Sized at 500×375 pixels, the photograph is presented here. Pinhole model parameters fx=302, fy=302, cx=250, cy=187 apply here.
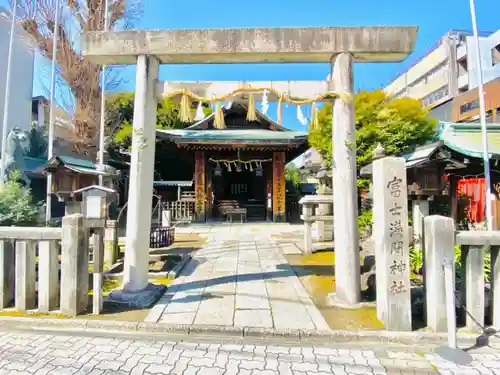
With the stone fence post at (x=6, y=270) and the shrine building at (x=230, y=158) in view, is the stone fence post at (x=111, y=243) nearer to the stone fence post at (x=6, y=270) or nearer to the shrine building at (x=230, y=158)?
the stone fence post at (x=6, y=270)

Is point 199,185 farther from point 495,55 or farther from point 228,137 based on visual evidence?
point 495,55

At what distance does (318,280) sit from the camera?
19.9 feet

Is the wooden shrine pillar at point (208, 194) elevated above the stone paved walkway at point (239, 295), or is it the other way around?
the wooden shrine pillar at point (208, 194)

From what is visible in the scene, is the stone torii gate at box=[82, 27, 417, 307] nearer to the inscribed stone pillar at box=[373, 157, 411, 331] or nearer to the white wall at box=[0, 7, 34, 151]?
the inscribed stone pillar at box=[373, 157, 411, 331]

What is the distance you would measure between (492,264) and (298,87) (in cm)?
377

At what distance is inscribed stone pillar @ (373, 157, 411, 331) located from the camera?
3.86 metres

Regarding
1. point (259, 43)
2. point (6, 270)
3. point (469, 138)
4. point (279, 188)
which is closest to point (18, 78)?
point (279, 188)

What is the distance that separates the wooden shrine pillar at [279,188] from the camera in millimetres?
16828

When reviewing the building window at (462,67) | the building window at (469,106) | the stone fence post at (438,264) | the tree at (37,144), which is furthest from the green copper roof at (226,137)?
the building window at (462,67)

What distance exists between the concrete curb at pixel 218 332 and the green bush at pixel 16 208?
5814mm

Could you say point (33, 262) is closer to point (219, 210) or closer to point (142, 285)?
point (142, 285)

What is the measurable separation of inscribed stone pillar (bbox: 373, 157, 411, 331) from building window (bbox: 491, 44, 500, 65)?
30551 millimetres

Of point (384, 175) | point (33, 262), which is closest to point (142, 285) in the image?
point (33, 262)

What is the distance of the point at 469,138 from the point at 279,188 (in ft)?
30.3
